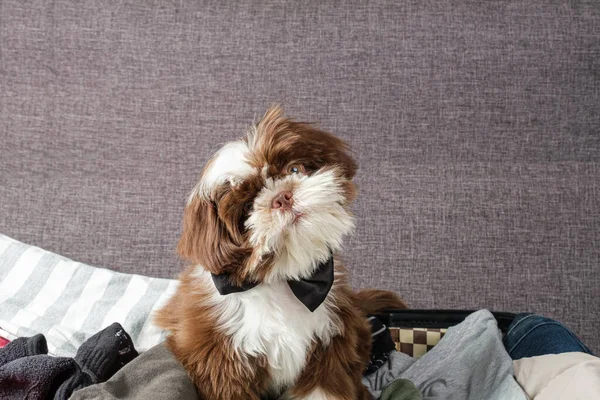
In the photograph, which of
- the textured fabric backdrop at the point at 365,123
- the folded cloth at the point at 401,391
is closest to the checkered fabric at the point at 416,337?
the folded cloth at the point at 401,391

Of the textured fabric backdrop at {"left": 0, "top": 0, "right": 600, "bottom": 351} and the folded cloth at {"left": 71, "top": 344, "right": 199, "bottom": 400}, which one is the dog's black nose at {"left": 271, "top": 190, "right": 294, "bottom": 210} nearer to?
the folded cloth at {"left": 71, "top": 344, "right": 199, "bottom": 400}

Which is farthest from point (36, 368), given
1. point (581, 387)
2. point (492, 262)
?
point (492, 262)

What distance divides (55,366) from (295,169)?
1.85ft

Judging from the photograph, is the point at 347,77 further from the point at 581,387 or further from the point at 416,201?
the point at 581,387

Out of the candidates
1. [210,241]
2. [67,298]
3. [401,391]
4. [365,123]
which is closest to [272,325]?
[210,241]

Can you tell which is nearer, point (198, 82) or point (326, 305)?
point (326, 305)

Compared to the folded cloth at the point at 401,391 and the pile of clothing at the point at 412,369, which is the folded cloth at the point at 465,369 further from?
the folded cloth at the point at 401,391

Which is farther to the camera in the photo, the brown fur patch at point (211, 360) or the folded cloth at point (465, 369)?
the folded cloth at point (465, 369)

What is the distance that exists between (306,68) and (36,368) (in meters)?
1.33

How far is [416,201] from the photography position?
Answer: 2.09 metres

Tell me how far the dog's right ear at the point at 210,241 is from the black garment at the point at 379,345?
0.55 metres

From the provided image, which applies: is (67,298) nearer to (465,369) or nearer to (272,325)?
(272,325)

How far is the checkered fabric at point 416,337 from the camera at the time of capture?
1618mm

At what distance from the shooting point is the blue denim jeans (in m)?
1.42
